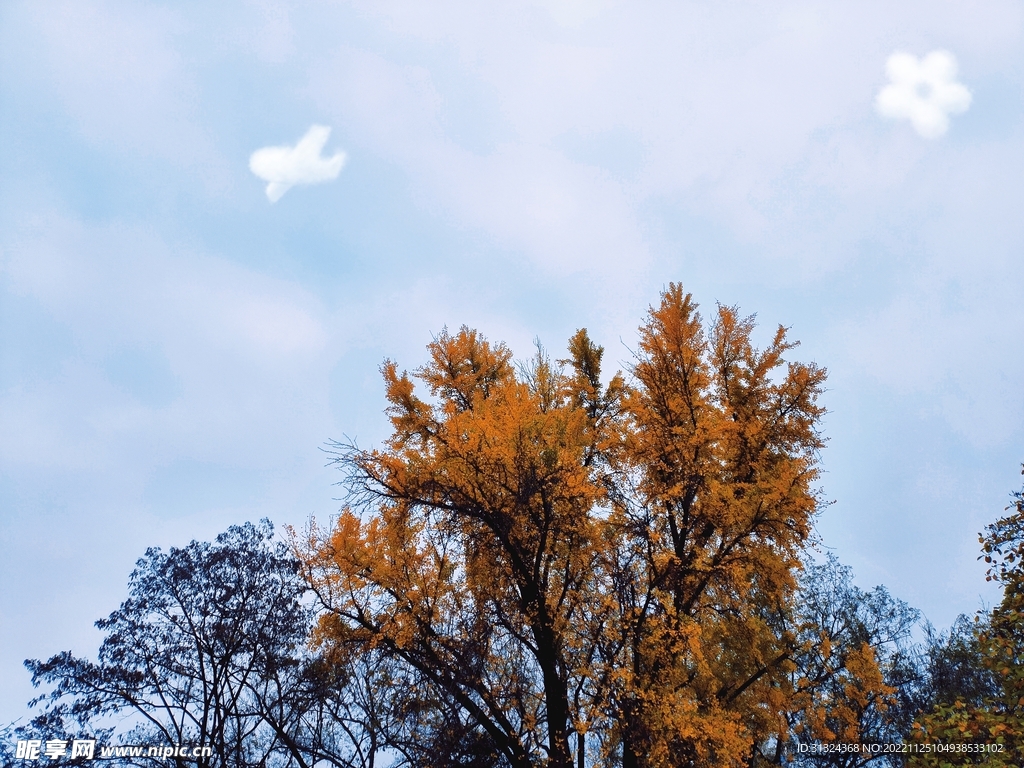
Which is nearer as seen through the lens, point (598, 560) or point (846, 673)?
point (598, 560)

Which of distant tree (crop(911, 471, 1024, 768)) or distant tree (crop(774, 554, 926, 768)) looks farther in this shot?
distant tree (crop(774, 554, 926, 768))

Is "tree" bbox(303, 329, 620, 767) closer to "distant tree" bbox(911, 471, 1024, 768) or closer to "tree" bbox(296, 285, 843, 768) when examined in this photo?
"tree" bbox(296, 285, 843, 768)

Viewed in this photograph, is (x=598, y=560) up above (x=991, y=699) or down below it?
above

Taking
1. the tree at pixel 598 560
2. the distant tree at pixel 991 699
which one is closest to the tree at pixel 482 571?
the tree at pixel 598 560

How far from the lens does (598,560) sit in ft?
34.0

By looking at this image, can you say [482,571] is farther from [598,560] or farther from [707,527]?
[707,527]

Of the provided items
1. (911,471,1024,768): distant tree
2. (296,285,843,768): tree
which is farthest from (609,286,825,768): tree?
(911,471,1024,768): distant tree

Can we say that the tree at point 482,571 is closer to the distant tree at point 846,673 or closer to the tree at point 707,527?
the tree at point 707,527

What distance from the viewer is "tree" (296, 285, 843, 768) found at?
961cm

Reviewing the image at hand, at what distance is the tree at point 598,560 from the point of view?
961 centimetres

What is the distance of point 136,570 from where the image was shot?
15734 millimetres

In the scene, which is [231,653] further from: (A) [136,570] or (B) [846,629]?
(B) [846,629]

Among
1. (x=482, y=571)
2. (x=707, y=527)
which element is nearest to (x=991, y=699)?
(x=707, y=527)

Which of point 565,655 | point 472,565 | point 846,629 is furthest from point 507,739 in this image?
point 846,629
